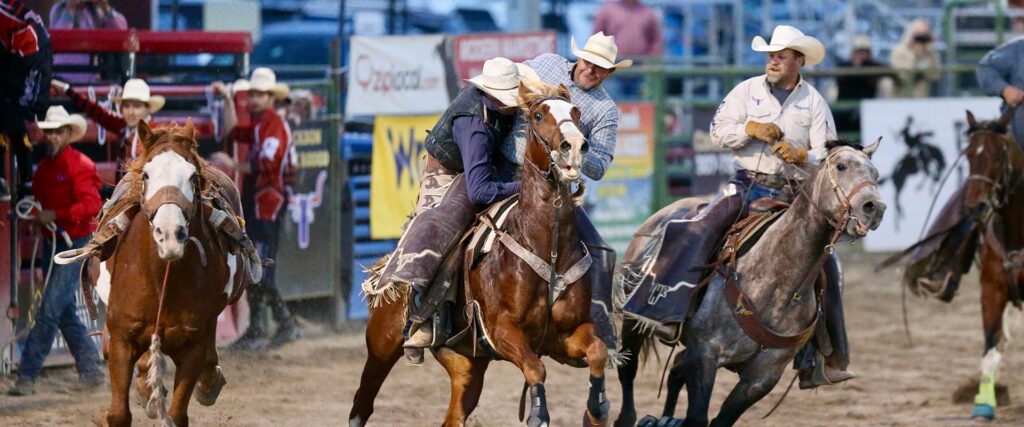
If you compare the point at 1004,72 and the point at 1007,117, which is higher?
the point at 1004,72

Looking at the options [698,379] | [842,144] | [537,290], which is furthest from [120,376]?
[842,144]

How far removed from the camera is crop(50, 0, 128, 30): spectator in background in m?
11.3

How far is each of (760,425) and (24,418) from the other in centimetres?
413

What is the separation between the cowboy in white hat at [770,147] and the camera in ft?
25.7

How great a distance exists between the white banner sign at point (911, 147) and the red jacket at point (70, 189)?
9472 millimetres

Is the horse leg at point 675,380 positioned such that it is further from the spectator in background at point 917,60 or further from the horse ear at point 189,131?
the spectator in background at point 917,60

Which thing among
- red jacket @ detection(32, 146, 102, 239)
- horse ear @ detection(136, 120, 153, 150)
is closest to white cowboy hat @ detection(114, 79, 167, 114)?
red jacket @ detection(32, 146, 102, 239)

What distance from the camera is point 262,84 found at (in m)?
11.1

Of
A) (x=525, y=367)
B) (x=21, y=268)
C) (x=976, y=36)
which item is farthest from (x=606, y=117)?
(x=976, y=36)

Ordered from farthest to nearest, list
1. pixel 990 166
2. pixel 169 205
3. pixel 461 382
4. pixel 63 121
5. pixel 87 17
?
pixel 87 17, pixel 990 166, pixel 63 121, pixel 461 382, pixel 169 205

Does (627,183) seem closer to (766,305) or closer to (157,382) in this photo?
(766,305)

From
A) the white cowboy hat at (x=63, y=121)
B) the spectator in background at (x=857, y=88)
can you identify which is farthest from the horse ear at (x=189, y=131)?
the spectator in background at (x=857, y=88)

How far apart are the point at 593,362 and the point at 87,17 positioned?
20.4 feet

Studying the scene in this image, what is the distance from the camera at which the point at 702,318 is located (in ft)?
25.2
